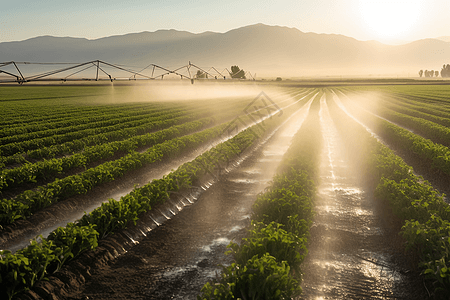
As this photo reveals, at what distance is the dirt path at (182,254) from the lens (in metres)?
6.14

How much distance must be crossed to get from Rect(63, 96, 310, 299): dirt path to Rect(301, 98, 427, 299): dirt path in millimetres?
1925

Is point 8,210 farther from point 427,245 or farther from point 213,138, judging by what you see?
point 213,138

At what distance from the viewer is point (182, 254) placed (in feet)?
24.2

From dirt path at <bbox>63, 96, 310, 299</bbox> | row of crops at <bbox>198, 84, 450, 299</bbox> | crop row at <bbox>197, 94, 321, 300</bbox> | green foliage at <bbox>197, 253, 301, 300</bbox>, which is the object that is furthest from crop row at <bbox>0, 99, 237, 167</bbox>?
green foliage at <bbox>197, 253, 301, 300</bbox>

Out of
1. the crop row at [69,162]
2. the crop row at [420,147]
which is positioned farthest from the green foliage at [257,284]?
the crop row at [420,147]

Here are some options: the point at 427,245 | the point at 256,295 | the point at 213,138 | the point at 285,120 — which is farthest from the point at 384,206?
the point at 285,120

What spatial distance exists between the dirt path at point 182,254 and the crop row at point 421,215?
367cm

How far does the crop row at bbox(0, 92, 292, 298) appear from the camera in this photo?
5512 millimetres

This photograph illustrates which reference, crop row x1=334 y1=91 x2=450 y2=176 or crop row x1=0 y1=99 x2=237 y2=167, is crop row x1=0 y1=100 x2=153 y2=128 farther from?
crop row x1=334 y1=91 x2=450 y2=176

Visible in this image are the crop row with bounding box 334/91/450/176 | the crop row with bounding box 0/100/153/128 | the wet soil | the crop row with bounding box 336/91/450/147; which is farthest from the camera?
the crop row with bounding box 0/100/153/128

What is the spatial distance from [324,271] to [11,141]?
1845 centimetres

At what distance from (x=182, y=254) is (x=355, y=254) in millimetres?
3871

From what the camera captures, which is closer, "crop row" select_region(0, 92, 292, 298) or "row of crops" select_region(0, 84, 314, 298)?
"crop row" select_region(0, 92, 292, 298)

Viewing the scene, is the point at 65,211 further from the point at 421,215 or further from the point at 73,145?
the point at 421,215
